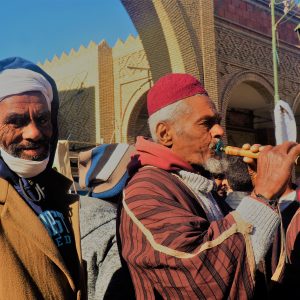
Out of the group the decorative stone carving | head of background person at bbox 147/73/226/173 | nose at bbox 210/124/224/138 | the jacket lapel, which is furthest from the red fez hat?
the decorative stone carving

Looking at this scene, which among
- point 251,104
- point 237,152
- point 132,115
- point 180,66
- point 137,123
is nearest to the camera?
point 237,152

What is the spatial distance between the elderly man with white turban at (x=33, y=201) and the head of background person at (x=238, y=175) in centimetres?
67

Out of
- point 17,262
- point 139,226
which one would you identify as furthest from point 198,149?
point 17,262

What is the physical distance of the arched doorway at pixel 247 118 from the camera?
48.1 ft

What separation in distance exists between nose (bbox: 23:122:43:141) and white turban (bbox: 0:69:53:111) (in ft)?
0.39

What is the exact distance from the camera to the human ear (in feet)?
5.39

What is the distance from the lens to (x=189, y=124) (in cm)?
160

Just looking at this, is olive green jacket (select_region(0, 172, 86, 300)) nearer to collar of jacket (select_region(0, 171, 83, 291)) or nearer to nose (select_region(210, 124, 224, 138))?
collar of jacket (select_region(0, 171, 83, 291))

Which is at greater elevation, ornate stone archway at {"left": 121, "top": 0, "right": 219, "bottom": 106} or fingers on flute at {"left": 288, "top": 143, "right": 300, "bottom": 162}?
ornate stone archway at {"left": 121, "top": 0, "right": 219, "bottom": 106}

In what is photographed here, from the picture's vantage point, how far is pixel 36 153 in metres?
1.54

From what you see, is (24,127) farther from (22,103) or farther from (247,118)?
(247,118)

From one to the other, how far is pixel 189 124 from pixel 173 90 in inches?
5.5

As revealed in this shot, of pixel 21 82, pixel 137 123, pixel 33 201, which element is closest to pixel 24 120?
pixel 21 82

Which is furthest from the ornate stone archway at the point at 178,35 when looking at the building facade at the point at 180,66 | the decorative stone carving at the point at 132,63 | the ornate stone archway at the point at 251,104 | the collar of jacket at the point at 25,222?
the collar of jacket at the point at 25,222
